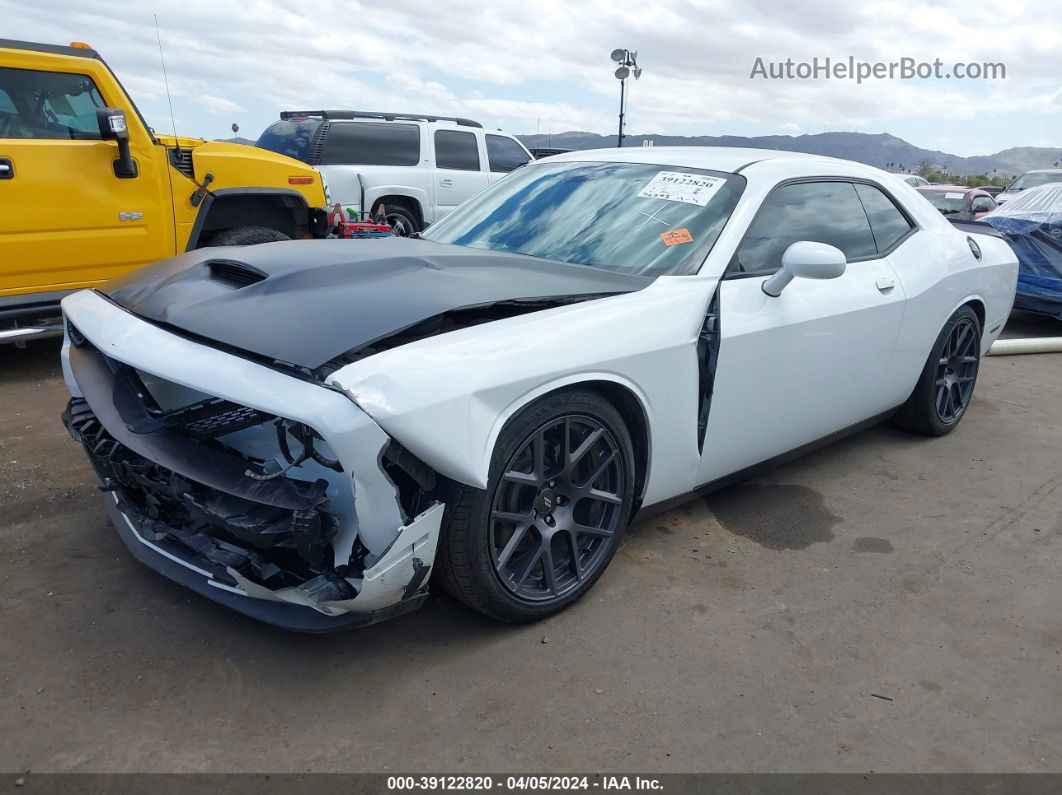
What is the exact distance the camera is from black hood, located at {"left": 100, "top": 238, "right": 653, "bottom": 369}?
233cm

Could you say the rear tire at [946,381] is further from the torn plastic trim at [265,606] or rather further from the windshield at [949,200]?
the windshield at [949,200]

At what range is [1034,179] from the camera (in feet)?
52.7

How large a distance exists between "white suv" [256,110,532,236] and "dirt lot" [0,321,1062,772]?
7030mm

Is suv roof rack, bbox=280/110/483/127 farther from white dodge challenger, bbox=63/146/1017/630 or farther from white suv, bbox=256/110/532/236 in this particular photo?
white dodge challenger, bbox=63/146/1017/630

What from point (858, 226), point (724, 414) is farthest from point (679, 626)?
point (858, 226)

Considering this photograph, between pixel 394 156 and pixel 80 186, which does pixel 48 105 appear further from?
pixel 394 156

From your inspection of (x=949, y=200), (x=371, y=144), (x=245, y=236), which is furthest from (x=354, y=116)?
(x=949, y=200)

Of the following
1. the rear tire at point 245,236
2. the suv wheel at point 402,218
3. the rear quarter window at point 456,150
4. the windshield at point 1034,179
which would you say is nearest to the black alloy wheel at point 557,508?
the rear tire at point 245,236

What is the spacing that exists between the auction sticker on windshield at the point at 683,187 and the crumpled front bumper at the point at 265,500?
1744 mm

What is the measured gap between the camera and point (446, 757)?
7.10 feet

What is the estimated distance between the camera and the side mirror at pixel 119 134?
5.31 meters

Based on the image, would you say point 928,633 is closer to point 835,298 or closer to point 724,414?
point 724,414

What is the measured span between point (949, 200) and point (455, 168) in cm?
1104

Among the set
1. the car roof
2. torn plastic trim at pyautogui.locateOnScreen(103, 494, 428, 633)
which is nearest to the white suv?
the car roof
